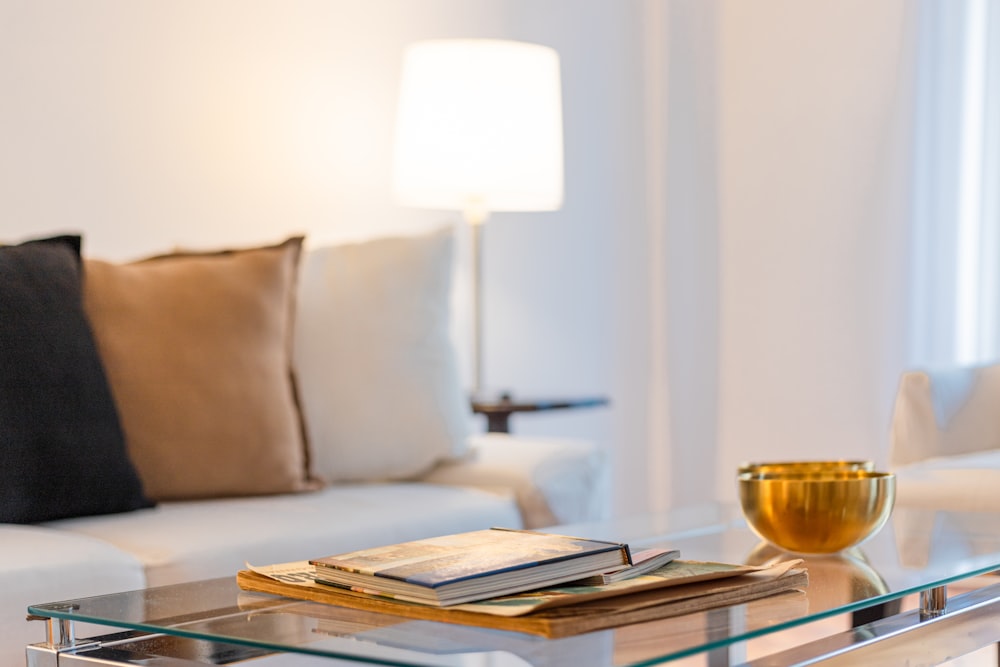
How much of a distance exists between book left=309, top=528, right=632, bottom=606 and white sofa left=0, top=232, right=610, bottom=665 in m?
0.58

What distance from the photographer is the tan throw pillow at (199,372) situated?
2188 millimetres

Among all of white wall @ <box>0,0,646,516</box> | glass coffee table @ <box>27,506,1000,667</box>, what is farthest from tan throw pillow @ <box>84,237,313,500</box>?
glass coffee table @ <box>27,506,1000,667</box>

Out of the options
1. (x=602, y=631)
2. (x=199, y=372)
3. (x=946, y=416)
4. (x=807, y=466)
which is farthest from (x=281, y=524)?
(x=946, y=416)

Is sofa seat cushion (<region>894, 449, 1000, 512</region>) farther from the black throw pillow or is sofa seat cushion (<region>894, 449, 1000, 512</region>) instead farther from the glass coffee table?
the black throw pillow

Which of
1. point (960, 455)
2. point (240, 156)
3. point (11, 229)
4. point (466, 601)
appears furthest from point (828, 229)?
point (466, 601)

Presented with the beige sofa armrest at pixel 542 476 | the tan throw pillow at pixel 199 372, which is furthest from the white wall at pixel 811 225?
the tan throw pillow at pixel 199 372

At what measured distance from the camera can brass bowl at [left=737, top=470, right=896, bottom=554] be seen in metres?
1.44

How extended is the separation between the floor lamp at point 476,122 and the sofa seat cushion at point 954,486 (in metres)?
1.12

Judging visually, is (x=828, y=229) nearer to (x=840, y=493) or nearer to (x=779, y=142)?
(x=779, y=142)

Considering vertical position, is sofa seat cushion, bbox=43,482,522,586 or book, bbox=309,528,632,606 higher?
book, bbox=309,528,632,606

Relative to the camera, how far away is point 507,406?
9.59 feet

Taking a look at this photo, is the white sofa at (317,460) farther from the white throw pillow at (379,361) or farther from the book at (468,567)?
the book at (468,567)

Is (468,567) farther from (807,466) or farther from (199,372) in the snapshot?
(199,372)

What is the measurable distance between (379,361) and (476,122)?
0.69 meters
